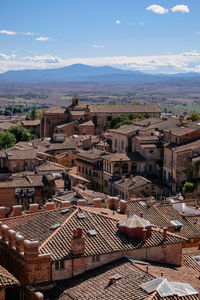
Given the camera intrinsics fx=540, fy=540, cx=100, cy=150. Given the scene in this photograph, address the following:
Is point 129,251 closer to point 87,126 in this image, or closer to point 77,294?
point 77,294

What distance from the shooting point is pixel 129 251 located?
29.0 m

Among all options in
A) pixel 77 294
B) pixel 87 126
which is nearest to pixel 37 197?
pixel 77 294

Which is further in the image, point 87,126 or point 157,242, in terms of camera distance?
point 87,126

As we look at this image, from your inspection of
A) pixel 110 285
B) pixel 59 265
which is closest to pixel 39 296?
pixel 59 265

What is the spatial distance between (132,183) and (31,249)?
40.9m

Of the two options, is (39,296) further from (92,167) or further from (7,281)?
(92,167)

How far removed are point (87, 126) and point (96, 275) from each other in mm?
93977

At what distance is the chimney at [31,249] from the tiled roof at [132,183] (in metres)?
39.3

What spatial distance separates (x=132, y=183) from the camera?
66500 mm

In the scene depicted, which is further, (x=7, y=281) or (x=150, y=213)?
(x=150, y=213)

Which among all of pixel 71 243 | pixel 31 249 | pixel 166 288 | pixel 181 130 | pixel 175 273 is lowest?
pixel 175 273

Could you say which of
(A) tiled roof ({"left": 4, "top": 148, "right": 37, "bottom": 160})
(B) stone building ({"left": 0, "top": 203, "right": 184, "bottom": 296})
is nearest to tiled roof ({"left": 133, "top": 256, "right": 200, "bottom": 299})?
(B) stone building ({"left": 0, "top": 203, "right": 184, "bottom": 296})

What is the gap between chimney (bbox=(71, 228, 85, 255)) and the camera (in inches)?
1080

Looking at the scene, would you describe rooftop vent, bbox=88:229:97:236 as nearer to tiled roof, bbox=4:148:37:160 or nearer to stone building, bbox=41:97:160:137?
tiled roof, bbox=4:148:37:160
